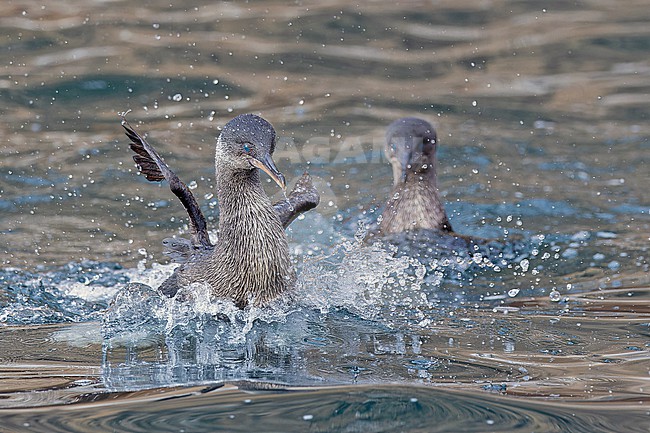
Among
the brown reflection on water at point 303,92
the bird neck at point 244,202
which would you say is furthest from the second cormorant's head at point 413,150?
the bird neck at point 244,202

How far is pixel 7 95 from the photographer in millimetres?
10680

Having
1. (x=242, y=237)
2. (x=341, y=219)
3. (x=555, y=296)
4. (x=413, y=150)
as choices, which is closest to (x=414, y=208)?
(x=413, y=150)

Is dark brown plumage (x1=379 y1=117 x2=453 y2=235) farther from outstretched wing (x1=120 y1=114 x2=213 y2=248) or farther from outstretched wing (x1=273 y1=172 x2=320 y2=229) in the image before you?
outstretched wing (x1=120 y1=114 x2=213 y2=248)

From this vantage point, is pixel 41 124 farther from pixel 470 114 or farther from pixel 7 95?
pixel 470 114

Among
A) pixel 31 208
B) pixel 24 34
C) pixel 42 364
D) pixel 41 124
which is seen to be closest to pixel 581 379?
pixel 42 364

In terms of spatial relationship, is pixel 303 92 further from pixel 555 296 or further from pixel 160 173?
pixel 555 296

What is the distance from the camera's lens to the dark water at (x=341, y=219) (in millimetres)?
4445

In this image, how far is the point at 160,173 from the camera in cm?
602

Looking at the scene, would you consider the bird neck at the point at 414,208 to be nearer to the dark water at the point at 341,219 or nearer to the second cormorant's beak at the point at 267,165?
the dark water at the point at 341,219

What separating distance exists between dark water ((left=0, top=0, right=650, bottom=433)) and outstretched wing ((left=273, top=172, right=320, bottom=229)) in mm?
363

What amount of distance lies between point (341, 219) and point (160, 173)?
8.01ft

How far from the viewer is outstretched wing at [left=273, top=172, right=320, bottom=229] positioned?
6.40 metres

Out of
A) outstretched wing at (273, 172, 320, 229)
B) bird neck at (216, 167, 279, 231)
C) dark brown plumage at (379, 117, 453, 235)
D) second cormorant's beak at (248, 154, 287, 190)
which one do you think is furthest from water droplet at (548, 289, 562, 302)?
second cormorant's beak at (248, 154, 287, 190)

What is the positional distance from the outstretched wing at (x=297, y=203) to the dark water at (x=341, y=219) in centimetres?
36
